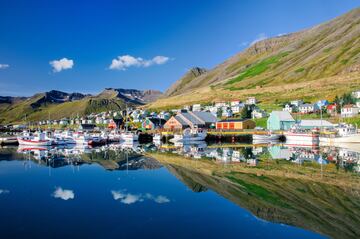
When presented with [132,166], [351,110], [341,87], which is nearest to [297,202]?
[132,166]

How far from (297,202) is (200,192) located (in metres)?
8.17

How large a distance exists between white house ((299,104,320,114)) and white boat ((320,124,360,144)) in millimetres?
41563

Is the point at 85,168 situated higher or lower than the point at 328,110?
lower

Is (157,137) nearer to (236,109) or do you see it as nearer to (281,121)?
(281,121)

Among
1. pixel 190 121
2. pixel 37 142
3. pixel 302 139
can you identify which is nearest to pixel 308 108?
pixel 190 121

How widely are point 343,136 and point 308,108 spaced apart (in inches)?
1940

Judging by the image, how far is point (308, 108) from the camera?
412ft

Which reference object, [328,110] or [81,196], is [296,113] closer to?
[328,110]

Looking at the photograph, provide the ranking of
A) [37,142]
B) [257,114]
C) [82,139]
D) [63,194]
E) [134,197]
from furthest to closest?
[257,114] → [82,139] → [37,142] → [63,194] → [134,197]

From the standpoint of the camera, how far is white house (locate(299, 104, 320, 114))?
123944mm

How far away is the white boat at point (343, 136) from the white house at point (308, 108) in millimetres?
41563

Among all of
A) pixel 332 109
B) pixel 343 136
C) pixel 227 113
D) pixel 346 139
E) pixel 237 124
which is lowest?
pixel 346 139

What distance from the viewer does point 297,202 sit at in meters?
24.4

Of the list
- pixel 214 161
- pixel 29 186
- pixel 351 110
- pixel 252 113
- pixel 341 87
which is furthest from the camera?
pixel 341 87
